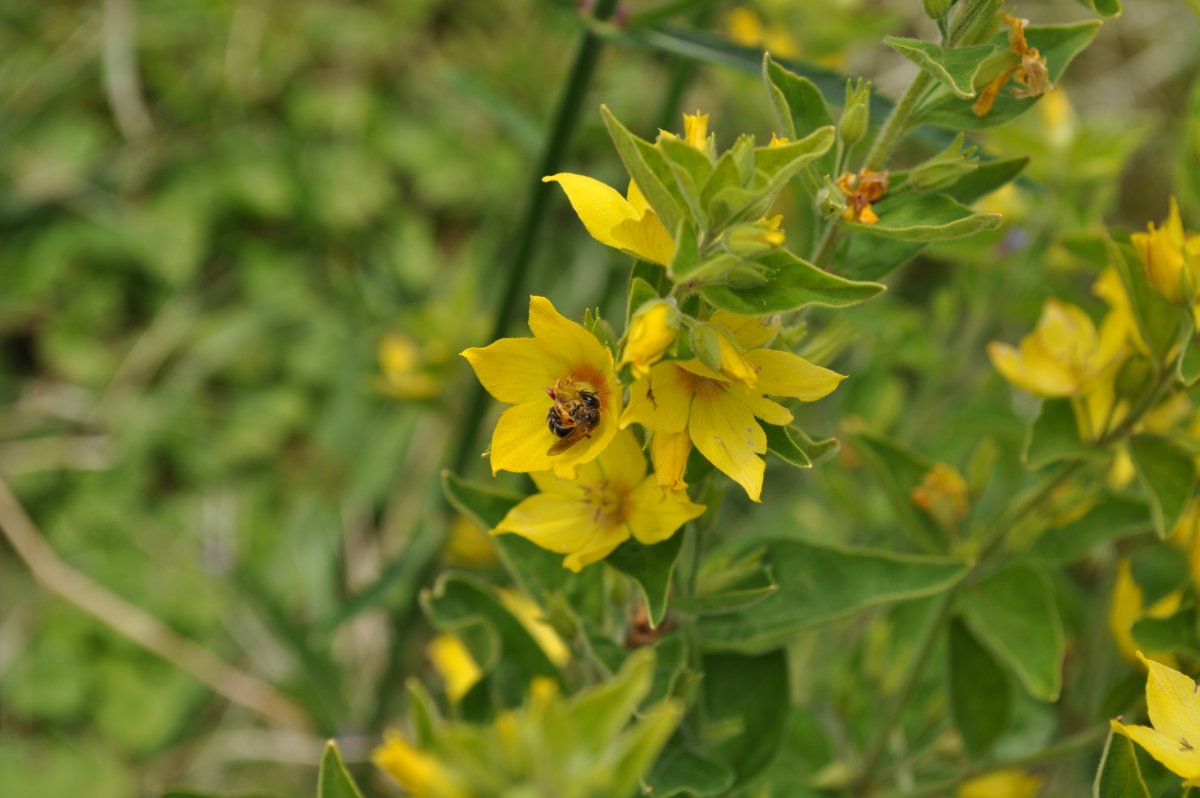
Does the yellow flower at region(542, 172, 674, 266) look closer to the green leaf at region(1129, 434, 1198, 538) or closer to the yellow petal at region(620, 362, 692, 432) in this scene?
the yellow petal at region(620, 362, 692, 432)

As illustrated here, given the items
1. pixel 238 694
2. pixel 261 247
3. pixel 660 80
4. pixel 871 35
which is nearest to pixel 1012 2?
pixel 660 80

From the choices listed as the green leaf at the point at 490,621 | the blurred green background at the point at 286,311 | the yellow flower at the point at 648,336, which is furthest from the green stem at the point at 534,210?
the yellow flower at the point at 648,336

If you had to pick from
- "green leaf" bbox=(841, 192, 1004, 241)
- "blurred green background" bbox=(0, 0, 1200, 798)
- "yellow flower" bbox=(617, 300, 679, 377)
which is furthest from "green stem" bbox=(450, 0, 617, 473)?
"yellow flower" bbox=(617, 300, 679, 377)

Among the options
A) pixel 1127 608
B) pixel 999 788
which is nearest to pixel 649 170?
pixel 1127 608

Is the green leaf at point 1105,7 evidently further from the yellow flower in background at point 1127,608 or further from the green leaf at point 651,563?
the yellow flower in background at point 1127,608

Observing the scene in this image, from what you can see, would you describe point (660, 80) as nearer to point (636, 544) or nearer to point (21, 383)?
point (21, 383)

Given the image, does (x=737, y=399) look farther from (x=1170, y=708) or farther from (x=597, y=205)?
(x=1170, y=708)
